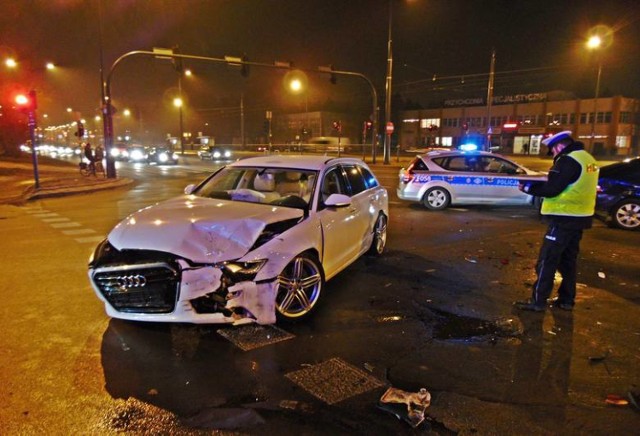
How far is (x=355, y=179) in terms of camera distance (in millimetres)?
6676

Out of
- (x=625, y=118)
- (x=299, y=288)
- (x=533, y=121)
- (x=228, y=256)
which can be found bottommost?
(x=299, y=288)

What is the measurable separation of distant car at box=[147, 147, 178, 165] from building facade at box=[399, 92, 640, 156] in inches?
1370

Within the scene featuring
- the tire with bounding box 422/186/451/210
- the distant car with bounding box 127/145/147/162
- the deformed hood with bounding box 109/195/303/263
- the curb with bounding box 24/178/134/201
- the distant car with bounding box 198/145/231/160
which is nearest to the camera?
the deformed hood with bounding box 109/195/303/263

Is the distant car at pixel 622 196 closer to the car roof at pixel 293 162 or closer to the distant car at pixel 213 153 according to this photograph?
the car roof at pixel 293 162

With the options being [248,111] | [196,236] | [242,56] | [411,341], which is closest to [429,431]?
[411,341]

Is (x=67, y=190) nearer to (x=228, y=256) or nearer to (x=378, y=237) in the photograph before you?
(x=378, y=237)

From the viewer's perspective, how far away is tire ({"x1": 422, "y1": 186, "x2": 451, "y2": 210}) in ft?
41.3

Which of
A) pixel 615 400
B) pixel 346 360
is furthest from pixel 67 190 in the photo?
pixel 615 400

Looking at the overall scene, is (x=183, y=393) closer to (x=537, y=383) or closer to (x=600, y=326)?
(x=537, y=383)

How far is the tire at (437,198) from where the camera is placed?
1259 cm

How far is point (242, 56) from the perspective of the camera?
21703mm

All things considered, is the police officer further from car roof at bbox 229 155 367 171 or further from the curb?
the curb

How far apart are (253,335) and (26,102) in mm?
16527

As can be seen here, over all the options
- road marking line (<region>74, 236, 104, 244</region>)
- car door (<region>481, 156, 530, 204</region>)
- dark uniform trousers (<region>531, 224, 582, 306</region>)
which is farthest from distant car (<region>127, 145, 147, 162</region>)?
dark uniform trousers (<region>531, 224, 582, 306</region>)
